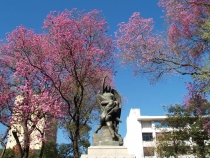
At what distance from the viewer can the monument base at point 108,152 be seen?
7939mm

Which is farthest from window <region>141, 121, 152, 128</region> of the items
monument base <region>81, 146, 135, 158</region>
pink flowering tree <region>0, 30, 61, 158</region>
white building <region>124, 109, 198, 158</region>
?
monument base <region>81, 146, 135, 158</region>

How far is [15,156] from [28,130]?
1404cm

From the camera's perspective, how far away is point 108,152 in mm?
8086

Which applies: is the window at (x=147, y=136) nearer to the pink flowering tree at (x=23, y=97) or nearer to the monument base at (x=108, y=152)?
the pink flowering tree at (x=23, y=97)

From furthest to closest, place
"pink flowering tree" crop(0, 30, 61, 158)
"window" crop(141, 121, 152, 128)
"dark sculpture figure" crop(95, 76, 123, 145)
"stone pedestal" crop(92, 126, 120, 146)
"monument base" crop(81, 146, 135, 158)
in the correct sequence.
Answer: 1. "window" crop(141, 121, 152, 128)
2. "pink flowering tree" crop(0, 30, 61, 158)
3. "dark sculpture figure" crop(95, 76, 123, 145)
4. "stone pedestal" crop(92, 126, 120, 146)
5. "monument base" crop(81, 146, 135, 158)

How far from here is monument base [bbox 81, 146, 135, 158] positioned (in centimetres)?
794

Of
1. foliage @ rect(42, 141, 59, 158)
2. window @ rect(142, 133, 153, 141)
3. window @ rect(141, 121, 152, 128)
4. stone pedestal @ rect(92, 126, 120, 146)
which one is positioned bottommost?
foliage @ rect(42, 141, 59, 158)

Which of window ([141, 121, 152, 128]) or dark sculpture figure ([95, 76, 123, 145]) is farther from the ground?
window ([141, 121, 152, 128])

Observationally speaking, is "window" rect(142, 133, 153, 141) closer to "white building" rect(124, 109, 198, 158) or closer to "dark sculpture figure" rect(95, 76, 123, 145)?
"white building" rect(124, 109, 198, 158)

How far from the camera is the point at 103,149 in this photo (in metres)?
8.19

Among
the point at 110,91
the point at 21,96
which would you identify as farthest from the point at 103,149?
the point at 21,96

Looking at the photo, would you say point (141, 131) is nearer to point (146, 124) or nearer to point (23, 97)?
point (146, 124)

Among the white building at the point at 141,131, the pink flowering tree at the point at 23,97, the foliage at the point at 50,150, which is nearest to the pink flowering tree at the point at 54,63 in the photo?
the pink flowering tree at the point at 23,97

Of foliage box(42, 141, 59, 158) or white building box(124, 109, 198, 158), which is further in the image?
white building box(124, 109, 198, 158)
